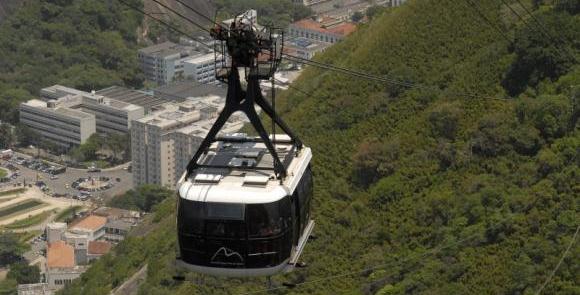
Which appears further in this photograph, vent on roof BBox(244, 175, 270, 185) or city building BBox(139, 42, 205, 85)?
city building BBox(139, 42, 205, 85)

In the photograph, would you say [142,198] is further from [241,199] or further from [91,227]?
[241,199]

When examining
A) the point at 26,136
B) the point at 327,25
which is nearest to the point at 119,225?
the point at 26,136

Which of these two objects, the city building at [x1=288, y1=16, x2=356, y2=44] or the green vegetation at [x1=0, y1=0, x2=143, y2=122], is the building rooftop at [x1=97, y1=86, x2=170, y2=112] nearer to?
the green vegetation at [x1=0, y1=0, x2=143, y2=122]

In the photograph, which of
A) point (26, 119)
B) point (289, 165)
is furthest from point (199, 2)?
point (289, 165)

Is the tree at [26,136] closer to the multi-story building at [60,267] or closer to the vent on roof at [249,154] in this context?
the multi-story building at [60,267]

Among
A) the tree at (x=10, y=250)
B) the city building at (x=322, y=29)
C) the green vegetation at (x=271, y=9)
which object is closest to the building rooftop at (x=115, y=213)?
the tree at (x=10, y=250)

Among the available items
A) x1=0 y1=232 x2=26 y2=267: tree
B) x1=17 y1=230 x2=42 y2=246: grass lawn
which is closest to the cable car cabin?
x1=0 y1=232 x2=26 y2=267: tree
